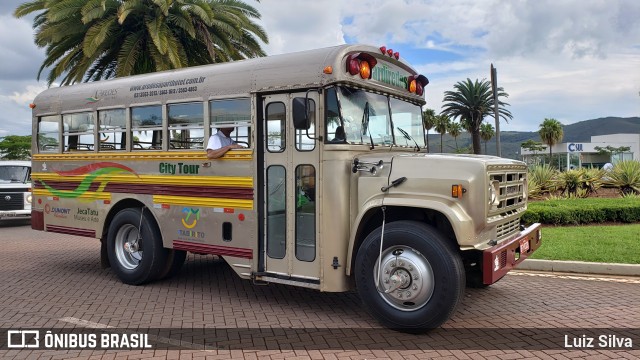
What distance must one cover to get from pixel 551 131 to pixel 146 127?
61.9m

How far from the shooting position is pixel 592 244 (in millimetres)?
8969

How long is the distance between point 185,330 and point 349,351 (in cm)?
176

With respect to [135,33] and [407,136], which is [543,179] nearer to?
[407,136]

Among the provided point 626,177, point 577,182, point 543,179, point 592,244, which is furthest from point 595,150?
point 592,244

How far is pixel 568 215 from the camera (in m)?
11.4

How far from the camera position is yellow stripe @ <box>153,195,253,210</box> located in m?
6.18

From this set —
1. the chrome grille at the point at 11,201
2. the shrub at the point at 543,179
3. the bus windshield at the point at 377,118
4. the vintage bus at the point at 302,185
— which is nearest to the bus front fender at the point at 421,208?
the vintage bus at the point at 302,185

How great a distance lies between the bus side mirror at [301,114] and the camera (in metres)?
5.35

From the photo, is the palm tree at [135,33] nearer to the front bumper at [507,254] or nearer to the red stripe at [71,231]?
the red stripe at [71,231]

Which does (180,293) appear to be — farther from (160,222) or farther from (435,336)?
(435,336)

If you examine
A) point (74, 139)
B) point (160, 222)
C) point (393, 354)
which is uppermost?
point (74, 139)

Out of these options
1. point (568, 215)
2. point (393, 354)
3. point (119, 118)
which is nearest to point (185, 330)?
point (393, 354)

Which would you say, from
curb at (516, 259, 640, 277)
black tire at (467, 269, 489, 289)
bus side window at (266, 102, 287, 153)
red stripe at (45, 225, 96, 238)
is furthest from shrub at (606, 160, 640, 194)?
red stripe at (45, 225, 96, 238)

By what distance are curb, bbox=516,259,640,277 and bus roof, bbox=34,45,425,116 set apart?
10.5 feet
